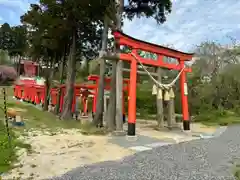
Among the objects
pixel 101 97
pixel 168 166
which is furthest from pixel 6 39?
pixel 168 166

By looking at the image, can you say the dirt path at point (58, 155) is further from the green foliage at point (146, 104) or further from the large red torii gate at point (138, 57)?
the green foliage at point (146, 104)

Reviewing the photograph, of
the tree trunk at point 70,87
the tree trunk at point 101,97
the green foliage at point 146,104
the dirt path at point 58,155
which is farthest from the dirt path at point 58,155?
the green foliage at point 146,104

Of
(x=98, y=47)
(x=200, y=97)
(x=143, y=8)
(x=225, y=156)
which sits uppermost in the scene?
(x=143, y=8)

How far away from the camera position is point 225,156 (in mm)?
6902

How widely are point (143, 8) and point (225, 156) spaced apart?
8.12 metres

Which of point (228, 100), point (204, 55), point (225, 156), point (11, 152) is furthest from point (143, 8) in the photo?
point (204, 55)

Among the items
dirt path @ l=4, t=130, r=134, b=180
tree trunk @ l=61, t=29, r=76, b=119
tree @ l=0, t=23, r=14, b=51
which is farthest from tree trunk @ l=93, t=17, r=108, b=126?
tree @ l=0, t=23, r=14, b=51

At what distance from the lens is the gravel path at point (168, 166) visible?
4.95m

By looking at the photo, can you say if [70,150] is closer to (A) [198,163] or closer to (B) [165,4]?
(A) [198,163]

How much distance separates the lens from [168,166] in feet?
18.8

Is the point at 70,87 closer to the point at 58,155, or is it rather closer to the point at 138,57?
the point at 138,57

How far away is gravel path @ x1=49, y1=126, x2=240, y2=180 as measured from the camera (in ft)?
16.3

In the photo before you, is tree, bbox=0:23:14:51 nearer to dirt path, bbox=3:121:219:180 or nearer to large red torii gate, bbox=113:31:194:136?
large red torii gate, bbox=113:31:194:136

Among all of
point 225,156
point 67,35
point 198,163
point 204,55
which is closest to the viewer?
point 198,163
